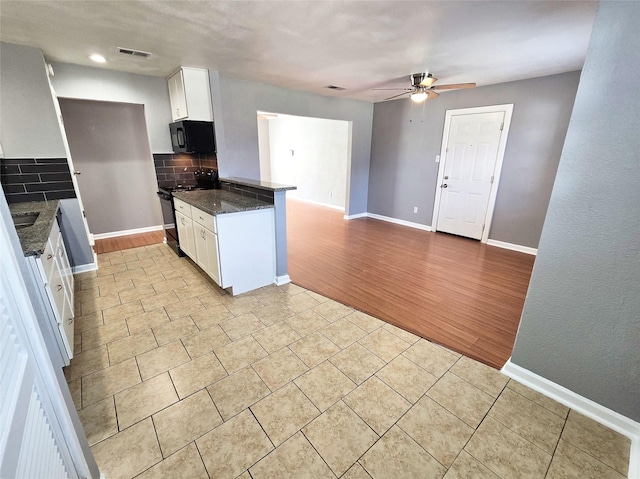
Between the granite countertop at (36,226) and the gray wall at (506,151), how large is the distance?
5.18 meters

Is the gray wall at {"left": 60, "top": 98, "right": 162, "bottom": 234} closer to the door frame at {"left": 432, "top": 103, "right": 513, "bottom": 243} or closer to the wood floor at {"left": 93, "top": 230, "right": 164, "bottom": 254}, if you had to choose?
the wood floor at {"left": 93, "top": 230, "right": 164, "bottom": 254}

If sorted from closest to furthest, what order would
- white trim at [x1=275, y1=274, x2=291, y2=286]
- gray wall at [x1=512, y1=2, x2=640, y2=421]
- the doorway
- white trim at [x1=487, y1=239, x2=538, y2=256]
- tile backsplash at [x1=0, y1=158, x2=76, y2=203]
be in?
gray wall at [x1=512, y1=2, x2=640, y2=421] → tile backsplash at [x1=0, y1=158, x2=76, y2=203] → white trim at [x1=275, y1=274, x2=291, y2=286] → white trim at [x1=487, y1=239, x2=538, y2=256] → the doorway

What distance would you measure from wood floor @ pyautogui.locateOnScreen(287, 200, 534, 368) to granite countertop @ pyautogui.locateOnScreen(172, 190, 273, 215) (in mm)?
999

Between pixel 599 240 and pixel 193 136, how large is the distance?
408 cm

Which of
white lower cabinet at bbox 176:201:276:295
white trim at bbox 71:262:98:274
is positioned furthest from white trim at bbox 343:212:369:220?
white trim at bbox 71:262:98:274

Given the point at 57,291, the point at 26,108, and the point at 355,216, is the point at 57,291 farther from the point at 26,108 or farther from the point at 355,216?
the point at 355,216

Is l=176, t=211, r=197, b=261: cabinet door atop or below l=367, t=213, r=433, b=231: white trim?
atop

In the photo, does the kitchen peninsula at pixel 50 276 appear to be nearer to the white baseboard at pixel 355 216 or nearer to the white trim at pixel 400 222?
the white baseboard at pixel 355 216

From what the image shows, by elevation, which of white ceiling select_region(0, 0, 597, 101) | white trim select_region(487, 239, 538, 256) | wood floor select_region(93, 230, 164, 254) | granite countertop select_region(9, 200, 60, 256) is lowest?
wood floor select_region(93, 230, 164, 254)

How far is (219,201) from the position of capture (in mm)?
3102

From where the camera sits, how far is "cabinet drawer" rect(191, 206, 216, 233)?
2705 millimetres

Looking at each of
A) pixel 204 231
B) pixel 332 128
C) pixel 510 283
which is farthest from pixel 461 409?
pixel 332 128

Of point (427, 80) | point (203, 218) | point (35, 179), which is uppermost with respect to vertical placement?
point (427, 80)

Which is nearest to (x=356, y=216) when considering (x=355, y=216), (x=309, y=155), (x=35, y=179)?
(x=355, y=216)
